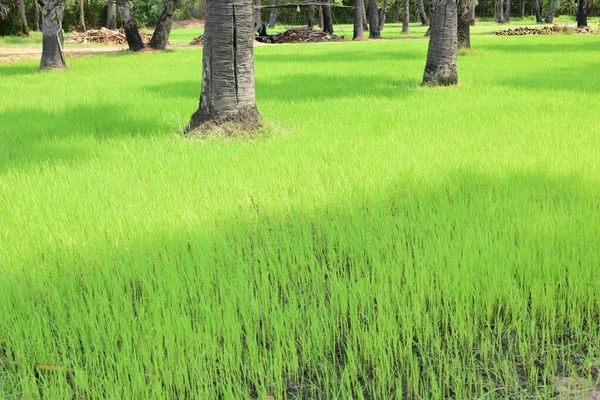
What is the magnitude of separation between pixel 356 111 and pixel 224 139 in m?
2.10

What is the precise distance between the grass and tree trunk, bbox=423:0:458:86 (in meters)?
3.34

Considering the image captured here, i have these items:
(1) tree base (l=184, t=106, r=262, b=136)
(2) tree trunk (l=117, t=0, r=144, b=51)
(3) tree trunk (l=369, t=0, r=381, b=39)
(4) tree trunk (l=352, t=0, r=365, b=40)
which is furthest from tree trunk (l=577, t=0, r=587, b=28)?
(1) tree base (l=184, t=106, r=262, b=136)

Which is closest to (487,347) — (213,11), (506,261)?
(506,261)

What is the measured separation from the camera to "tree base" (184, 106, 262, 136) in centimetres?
690

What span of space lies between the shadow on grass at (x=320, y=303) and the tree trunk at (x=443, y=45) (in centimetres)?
653

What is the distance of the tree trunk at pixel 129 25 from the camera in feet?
69.3

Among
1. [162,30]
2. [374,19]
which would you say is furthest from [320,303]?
[374,19]

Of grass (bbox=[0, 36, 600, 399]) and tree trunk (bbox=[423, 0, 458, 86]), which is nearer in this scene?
grass (bbox=[0, 36, 600, 399])

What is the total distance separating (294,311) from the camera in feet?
9.13

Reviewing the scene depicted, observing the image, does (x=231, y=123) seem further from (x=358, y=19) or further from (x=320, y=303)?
(x=358, y=19)

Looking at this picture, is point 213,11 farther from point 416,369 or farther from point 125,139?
point 416,369

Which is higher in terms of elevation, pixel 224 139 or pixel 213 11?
pixel 213 11

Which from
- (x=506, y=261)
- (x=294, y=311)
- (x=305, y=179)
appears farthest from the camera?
(x=305, y=179)

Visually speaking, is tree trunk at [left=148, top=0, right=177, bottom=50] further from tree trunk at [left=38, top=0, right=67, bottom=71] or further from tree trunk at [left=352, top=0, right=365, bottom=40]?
tree trunk at [left=352, top=0, right=365, bottom=40]
